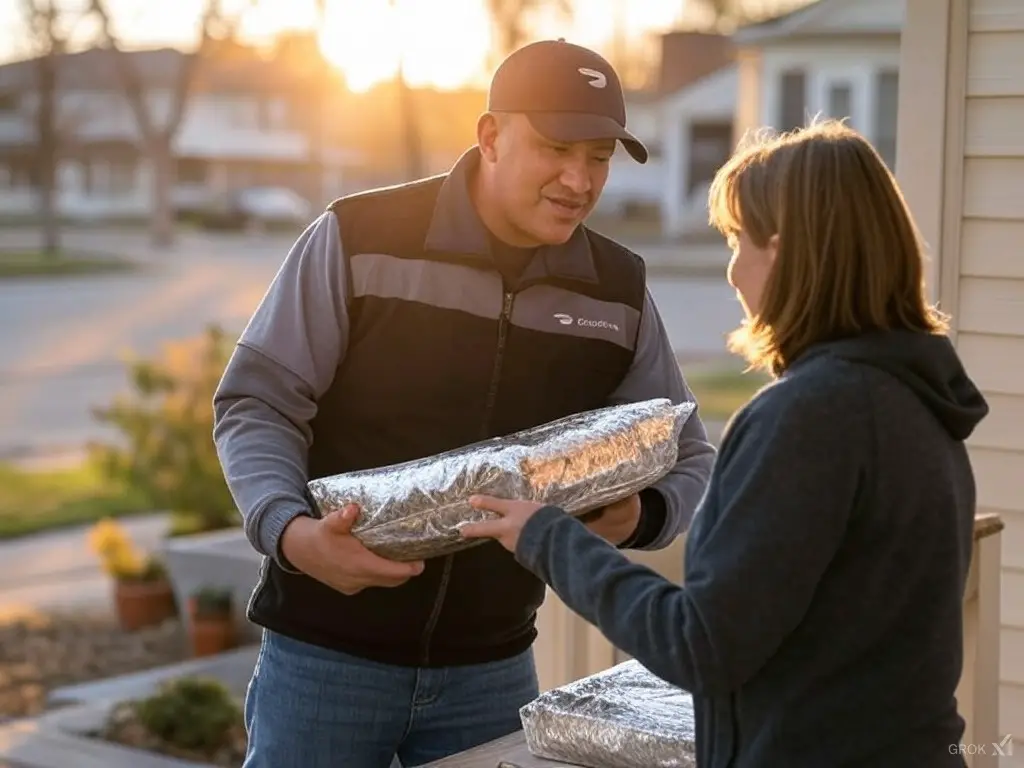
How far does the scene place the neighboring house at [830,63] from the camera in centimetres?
2791

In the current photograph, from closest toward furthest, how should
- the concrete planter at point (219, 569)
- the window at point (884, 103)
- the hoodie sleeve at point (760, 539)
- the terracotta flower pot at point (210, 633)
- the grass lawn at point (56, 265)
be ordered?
the hoodie sleeve at point (760, 539) → the terracotta flower pot at point (210, 633) → the concrete planter at point (219, 569) → the window at point (884, 103) → the grass lawn at point (56, 265)

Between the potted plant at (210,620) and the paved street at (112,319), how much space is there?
1.62m

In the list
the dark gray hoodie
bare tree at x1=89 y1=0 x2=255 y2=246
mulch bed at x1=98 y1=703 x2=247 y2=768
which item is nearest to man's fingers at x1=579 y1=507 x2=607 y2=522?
the dark gray hoodie

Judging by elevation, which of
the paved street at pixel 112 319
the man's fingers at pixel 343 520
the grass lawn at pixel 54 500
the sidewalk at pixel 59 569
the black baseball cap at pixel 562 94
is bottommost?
the paved street at pixel 112 319

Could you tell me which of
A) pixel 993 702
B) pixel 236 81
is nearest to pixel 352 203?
pixel 993 702

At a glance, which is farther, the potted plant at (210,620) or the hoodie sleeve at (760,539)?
the potted plant at (210,620)

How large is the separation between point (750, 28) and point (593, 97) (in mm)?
27462

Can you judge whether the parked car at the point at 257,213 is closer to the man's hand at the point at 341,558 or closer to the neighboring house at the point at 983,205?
the neighboring house at the point at 983,205

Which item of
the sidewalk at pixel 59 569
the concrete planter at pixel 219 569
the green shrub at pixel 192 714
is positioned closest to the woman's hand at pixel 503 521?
the green shrub at pixel 192 714

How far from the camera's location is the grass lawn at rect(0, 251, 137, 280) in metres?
31.8

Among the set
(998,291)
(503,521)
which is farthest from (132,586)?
(503,521)

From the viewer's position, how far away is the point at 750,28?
28.9 m

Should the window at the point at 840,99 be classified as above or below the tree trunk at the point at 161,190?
above

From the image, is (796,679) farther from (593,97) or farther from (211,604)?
(211,604)
